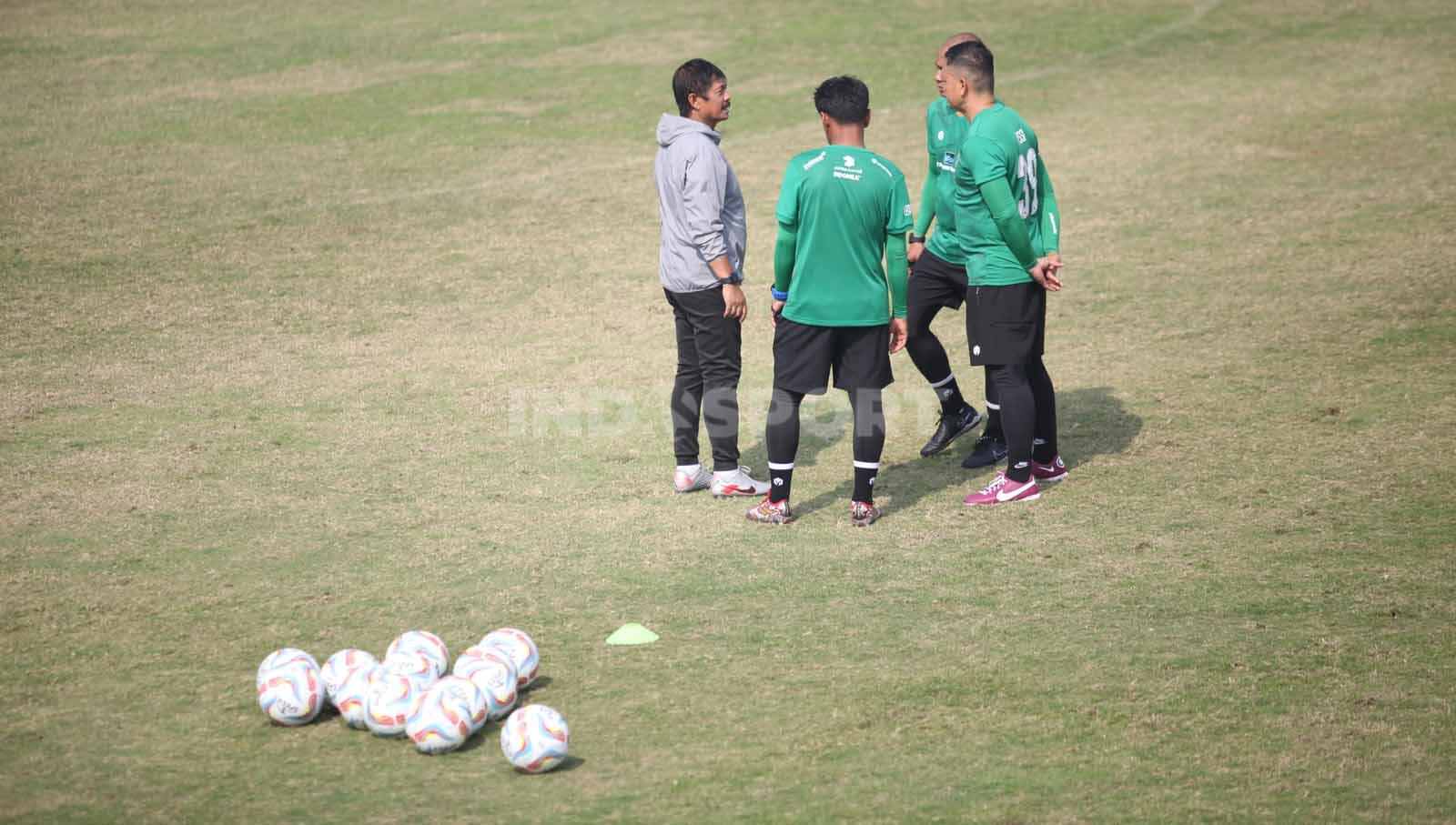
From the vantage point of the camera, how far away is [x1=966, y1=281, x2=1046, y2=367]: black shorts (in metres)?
7.79

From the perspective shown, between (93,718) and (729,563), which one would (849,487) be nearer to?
(729,563)

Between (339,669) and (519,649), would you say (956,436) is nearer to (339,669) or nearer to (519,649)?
(519,649)

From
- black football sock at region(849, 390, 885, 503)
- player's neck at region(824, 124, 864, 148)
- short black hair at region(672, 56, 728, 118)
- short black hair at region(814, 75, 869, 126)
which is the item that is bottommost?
black football sock at region(849, 390, 885, 503)

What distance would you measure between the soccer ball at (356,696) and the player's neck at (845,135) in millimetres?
3480

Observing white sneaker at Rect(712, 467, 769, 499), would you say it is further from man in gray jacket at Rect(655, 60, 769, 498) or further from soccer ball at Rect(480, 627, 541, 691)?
soccer ball at Rect(480, 627, 541, 691)

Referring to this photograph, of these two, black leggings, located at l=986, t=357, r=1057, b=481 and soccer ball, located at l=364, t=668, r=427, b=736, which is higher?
black leggings, located at l=986, t=357, r=1057, b=481

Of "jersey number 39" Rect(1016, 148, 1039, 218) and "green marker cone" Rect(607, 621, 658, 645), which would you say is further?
"jersey number 39" Rect(1016, 148, 1039, 218)

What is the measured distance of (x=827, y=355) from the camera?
7547 mm

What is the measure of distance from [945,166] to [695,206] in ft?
5.85

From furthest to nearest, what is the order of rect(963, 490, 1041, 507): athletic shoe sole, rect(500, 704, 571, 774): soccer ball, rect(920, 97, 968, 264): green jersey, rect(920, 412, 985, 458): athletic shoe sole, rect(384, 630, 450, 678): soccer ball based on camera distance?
rect(920, 412, 985, 458): athletic shoe sole
rect(920, 97, 968, 264): green jersey
rect(963, 490, 1041, 507): athletic shoe sole
rect(384, 630, 450, 678): soccer ball
rect(500, 704, 571, 774): soccer ball

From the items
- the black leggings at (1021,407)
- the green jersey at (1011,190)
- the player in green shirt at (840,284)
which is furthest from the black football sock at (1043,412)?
the player in green shirt at (840,284)

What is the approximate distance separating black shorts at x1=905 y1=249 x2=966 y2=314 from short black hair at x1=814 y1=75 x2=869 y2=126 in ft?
5.34

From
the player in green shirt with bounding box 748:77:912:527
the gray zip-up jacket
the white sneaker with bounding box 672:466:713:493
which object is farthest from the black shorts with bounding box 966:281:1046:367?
the white sneaker with bounding box 672:466:713:493

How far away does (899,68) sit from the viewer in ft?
61.3
